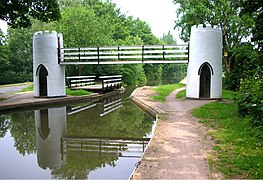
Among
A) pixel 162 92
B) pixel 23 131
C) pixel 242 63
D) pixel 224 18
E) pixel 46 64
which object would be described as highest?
pixel 224 18

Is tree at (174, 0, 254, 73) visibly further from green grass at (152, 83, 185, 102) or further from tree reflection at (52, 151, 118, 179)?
tree reflection at (52, 151, 118, 179)

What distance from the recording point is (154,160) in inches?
213

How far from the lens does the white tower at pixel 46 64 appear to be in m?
16.7

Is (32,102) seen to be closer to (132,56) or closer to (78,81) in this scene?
(132,56)

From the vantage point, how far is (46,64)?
16797 millimetres

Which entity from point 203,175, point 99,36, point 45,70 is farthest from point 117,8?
point 203,175

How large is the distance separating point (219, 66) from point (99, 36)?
13.6 metres

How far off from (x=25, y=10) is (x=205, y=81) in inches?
434

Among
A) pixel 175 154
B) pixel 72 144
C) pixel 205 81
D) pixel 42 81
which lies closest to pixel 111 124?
pixel 72 144

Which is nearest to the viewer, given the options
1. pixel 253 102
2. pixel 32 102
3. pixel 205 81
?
pixel 253 102

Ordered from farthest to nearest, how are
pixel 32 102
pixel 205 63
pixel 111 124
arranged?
pixel 205 63 < pixel 32 102 < pixel 111 124

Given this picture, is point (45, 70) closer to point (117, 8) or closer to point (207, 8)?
point (207, 8)

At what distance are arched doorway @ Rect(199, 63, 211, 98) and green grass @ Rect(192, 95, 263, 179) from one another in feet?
17.3

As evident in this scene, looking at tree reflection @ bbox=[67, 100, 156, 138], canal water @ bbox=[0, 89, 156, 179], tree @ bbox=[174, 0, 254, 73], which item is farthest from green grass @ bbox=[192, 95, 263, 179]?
tree @ bbox=[174, 0, 254, 73]
